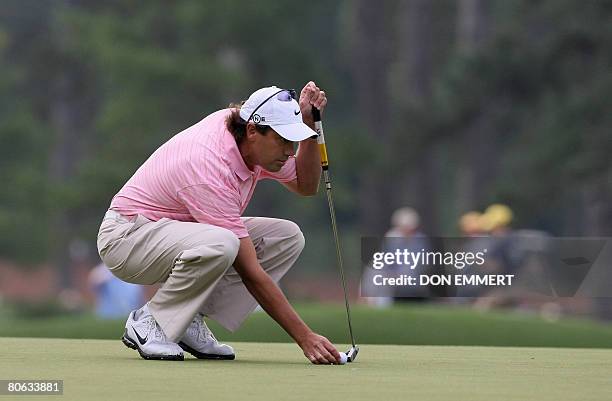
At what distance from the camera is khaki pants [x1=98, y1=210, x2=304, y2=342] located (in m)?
6.78

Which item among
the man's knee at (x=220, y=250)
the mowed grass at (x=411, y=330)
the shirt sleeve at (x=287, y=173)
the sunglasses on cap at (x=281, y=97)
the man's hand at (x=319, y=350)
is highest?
the sunglasses on cap at (x=281, y=97)

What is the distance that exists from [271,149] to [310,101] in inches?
16.7

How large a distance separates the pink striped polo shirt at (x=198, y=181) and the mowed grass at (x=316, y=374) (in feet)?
2.17

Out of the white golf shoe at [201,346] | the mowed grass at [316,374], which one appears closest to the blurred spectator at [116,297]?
the mowed grass at [316,374]

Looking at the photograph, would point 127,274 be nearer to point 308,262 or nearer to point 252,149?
point 252,149

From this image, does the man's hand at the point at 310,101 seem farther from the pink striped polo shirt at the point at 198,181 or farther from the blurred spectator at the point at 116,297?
the blurred spectator at the point at 116,297

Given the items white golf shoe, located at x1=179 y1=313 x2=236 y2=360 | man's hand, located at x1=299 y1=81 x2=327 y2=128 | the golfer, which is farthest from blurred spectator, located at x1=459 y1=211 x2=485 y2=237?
the golfer

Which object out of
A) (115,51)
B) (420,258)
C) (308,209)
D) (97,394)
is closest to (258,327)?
(420,258)

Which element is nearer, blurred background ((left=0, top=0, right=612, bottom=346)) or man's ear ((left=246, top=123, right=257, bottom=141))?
man's ear ((left=246, top=123, right=257, bottom=141))

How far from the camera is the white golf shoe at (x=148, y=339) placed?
685 centimetres

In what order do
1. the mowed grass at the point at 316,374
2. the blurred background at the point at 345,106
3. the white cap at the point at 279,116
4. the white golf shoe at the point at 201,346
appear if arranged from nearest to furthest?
the mowed grass at the point at 316,374, the white cap at the point at 279,116, the white golf shoe at the point at 201,346, the blurred background at the point at 345,106

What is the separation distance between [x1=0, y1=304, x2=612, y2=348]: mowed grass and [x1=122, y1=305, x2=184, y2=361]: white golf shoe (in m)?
3.31

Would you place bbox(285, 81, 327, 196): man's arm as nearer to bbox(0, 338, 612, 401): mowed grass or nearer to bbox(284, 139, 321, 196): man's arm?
bbox(284, 139, 321, 196): man's arm

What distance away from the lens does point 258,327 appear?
11.0 metres
